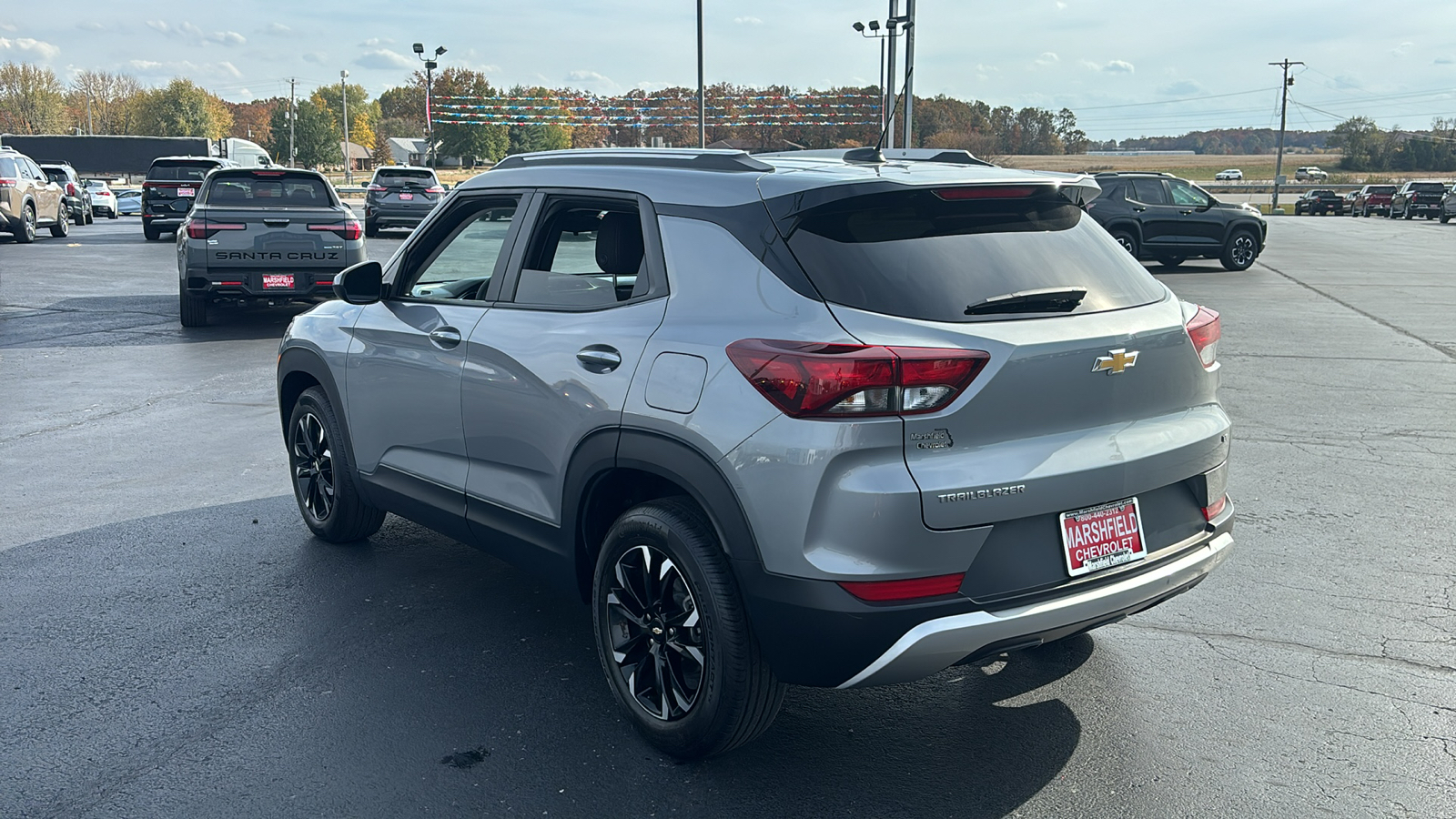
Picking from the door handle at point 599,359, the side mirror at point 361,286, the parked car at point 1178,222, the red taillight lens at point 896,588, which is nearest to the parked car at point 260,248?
the side mirror at point 361,286

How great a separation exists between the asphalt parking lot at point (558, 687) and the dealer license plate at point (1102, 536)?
2.08ft

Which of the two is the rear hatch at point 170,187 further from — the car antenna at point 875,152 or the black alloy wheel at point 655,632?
the black alloy wheel at point 655,632

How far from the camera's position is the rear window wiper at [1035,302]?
3.29 m

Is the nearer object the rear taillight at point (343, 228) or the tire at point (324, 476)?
the tire at point (324, 476)

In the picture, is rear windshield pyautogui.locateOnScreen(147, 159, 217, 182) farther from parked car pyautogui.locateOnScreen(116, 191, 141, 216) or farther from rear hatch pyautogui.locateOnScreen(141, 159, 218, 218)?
parked car pyautogui.locateOnScreen(116, 191, 141, 216)

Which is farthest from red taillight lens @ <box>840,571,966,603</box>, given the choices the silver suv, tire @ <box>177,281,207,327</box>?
tire @ <box>177,281,207,327</box>

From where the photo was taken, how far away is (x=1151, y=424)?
3.54 meters

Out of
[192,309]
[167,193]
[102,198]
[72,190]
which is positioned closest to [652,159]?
[192,309]

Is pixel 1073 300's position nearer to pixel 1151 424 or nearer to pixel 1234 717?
pixel 1151 424

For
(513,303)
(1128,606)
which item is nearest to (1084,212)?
(1128,606)

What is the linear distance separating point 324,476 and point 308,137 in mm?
126339

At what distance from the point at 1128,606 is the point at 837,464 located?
40.4 inches

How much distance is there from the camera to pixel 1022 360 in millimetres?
3188

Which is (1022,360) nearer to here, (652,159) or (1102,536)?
(1102,536)
